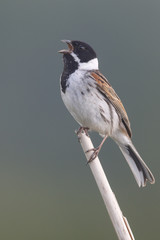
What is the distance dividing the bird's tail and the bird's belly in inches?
7.3

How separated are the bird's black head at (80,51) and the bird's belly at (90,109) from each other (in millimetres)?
184

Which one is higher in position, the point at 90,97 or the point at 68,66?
the point at 68,66

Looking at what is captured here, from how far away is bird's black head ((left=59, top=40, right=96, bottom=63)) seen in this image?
2.69 meters

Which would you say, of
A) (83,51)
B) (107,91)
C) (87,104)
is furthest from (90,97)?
(83,51)

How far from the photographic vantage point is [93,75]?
2797 millimetres

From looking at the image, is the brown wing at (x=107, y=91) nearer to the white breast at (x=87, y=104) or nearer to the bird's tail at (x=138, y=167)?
the white breast at (x=87, y=104)

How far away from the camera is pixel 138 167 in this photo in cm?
271

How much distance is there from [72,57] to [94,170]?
36.3 inches


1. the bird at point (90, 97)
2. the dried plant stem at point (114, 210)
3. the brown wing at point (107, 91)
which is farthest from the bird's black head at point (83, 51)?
the dried plant stem at point (114, 210)

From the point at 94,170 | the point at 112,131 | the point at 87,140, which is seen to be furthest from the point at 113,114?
the point at 94,170

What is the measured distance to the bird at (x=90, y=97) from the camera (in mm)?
2652

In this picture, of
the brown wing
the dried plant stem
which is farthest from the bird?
the dried plant stem

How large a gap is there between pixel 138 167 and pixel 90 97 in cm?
52

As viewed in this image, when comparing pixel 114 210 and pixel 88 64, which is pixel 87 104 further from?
pixel 114 210
